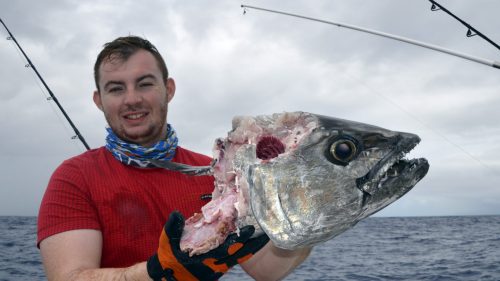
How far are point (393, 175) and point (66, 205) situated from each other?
221 centimetres

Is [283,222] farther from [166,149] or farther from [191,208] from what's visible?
[166,149]

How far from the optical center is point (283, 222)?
1.96 meters

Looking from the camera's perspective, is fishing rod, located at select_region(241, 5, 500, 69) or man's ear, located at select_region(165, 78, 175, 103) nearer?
man's ear, located at select_region(165, 78, 175, 103)

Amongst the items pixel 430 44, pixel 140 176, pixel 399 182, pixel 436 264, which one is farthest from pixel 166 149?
pixel 436 264

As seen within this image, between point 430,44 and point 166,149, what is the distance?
16.9 ft

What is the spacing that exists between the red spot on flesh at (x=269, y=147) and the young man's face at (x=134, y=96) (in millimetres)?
1478

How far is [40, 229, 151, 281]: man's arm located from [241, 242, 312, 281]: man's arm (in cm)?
122

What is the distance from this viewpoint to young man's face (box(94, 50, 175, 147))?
336 cm

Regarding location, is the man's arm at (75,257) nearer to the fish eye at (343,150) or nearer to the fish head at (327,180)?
the fish head at (327,180)

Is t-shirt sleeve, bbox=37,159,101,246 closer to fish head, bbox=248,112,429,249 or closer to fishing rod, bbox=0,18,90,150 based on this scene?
fish head, bbox=248,112,429,249

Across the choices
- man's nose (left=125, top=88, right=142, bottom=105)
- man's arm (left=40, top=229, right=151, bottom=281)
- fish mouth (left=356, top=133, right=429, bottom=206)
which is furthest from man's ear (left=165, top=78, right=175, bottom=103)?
fish mouth (left=356, top=133, right=429, bottom=206)

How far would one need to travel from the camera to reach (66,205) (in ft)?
9.92

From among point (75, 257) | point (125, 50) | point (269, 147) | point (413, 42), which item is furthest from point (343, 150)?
point (413, 42)

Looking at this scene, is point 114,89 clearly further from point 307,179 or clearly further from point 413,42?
point 413,42
